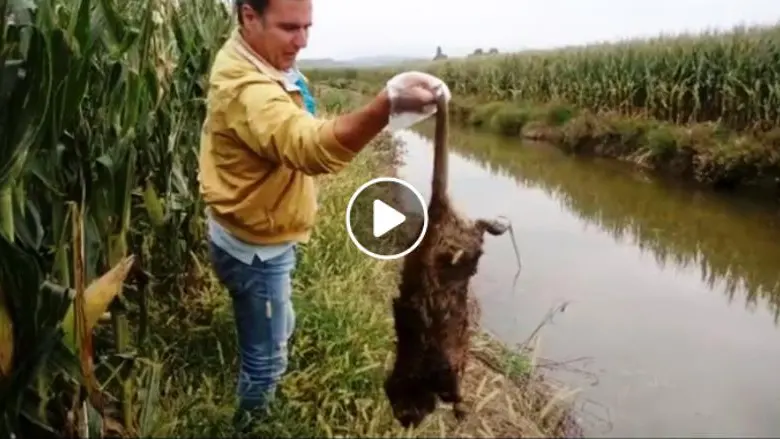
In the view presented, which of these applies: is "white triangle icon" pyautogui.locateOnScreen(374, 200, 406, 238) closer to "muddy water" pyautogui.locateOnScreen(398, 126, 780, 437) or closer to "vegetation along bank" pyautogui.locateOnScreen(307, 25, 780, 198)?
"muddy water" pyautogui.locateOnScreen(398, 126, 780, 437)

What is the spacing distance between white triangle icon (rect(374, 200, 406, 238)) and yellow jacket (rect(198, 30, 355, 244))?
0.14 m

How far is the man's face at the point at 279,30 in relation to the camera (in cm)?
153

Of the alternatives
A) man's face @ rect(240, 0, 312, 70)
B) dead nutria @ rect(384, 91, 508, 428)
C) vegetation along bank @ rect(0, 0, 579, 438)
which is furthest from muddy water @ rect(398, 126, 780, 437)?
man's face @ rect(240, 0, 312, 70)

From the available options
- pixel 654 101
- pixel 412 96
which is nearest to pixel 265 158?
pixel 412 96

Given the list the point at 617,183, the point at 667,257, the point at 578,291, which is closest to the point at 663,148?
the point at 617,183

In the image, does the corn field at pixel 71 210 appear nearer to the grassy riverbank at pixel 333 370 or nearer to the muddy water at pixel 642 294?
the grassy riverbank at pixel 333 370

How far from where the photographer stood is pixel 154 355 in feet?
7.71

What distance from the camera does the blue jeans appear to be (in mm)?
1847

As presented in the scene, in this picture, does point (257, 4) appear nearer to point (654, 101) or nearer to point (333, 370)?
point (333, 370)

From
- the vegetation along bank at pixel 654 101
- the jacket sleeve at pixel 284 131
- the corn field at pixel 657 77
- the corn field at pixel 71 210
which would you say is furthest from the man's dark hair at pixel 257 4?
the corn field at pixel 657 77

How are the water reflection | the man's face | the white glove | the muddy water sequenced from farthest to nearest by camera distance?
the water reflection → the muddy water → the man's face → the white glove

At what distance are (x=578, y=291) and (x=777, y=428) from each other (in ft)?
5.02

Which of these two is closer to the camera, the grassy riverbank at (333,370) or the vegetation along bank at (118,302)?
the vegetation along bank at (118,302)

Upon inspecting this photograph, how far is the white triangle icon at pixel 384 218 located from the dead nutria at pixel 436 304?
109 mm
